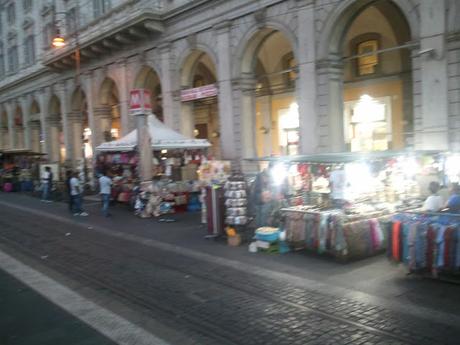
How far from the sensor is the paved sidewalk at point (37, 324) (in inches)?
230

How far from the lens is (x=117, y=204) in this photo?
2095 cm

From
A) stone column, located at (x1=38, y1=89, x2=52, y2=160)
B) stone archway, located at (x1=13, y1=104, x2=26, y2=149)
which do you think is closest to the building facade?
stone column, located at (x1=38, y1=89, x2=52, y2=160)

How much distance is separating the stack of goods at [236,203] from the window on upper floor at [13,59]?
35413 mm

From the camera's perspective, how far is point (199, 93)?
2170 centimetres

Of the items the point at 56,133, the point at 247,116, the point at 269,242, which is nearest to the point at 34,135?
the point at 56,133

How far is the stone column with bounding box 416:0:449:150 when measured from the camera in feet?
42.9

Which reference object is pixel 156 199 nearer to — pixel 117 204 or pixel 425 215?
pixel 117 204

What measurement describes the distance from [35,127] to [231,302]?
118 ft

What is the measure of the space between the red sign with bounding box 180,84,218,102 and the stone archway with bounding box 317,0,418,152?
561cm

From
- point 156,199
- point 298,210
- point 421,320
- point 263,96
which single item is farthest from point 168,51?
point 421,320

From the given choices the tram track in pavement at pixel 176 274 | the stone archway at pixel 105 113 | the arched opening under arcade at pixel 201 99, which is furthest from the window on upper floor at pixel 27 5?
the tram track in pavement at pixel 176 274

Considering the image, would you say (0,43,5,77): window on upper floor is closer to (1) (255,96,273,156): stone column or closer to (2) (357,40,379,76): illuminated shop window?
(1) (255,96,273,156): stone column

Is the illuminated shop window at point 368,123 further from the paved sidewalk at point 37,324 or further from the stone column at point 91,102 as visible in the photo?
the stone column at point 91,102

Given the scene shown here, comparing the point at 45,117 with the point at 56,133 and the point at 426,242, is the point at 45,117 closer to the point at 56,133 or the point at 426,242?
the point at 56,133
